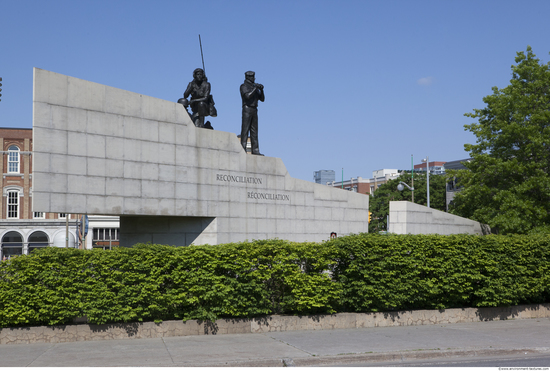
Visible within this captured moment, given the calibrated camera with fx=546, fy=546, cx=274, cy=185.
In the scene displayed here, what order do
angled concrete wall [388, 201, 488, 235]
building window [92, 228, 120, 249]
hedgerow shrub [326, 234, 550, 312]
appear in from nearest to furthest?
hedgerow shrub [326, 234, 550, 312]
angled concrete wall [388, 201, 488, 235]
building window [92, 228, 120, 249]

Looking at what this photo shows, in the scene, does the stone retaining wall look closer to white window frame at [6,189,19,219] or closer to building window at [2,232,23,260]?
white window frame at [6,189,19,219]

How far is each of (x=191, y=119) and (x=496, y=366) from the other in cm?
1175

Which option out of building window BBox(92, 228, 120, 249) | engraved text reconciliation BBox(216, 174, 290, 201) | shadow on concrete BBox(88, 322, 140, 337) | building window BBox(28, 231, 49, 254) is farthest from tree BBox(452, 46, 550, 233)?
building window BBox(28, 231, 49, 254)

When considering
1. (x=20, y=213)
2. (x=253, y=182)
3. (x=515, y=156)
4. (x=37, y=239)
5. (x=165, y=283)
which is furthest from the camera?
(x=37, y=239)

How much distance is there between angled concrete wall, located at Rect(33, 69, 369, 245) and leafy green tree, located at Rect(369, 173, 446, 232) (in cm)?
6000

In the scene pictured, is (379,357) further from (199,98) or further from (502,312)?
(199,98)

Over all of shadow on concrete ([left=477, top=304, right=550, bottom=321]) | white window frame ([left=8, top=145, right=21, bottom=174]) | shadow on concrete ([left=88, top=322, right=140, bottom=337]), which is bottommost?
shadow on concrete ([left=477, top=304, right=550, bottom=321])

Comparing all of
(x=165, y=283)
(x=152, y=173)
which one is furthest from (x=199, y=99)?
(x=165, y=283)

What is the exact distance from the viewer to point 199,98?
1839cm

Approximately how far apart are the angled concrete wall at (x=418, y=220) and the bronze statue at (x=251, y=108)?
8.30 meters

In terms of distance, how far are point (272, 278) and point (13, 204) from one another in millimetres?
54287

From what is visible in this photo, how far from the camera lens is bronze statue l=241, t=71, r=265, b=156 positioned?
1920 centimetres

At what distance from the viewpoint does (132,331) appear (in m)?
12.4

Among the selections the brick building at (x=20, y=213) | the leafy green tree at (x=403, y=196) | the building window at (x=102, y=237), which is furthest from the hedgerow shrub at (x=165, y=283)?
the leafy green tree at (x=403, y=196)
